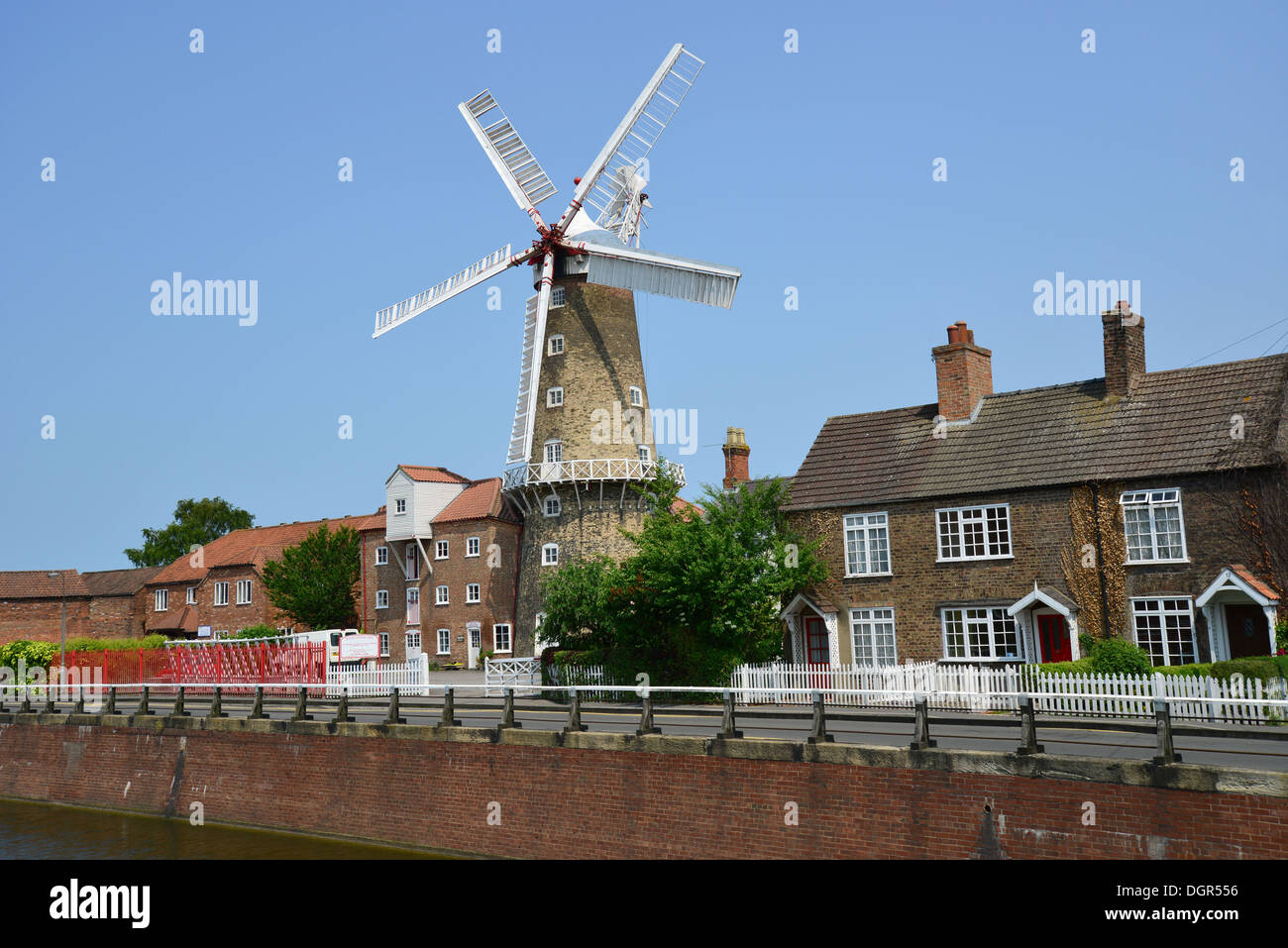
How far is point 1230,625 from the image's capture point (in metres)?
27.1

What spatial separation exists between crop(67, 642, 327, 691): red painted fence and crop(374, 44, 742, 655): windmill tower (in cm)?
1046

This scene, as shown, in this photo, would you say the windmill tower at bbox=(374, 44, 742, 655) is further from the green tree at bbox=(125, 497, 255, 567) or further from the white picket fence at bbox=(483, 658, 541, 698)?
the green tree at bbox=(125, 497, 255, 567)

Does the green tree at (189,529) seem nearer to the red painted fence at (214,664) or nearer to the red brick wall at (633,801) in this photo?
the red painted fence at (214,664)

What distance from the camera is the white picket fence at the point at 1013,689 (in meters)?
20.9

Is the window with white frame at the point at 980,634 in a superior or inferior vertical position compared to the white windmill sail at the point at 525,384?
inferior

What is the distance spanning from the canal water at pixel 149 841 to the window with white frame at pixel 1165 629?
723 inches

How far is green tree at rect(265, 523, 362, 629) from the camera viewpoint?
57812 mm

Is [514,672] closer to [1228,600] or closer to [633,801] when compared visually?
[633,801]

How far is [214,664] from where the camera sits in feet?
128

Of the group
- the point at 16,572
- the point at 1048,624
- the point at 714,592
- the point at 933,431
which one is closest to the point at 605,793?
the point at 714,592

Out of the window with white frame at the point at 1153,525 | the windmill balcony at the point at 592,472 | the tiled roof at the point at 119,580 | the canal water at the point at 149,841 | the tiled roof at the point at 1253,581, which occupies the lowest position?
the canal water at the point at 149,841

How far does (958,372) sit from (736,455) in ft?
48.6

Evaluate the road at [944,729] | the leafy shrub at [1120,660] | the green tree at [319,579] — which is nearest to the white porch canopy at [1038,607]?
the leafy shrub at [1120,660]

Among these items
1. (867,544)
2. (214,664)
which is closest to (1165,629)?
(867,544)
